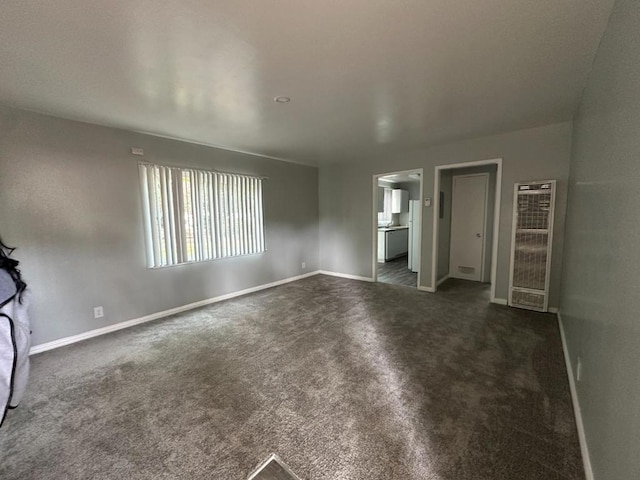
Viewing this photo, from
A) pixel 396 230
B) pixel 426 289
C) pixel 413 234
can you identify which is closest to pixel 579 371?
pixel 426 289

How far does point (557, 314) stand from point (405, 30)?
3765 mm

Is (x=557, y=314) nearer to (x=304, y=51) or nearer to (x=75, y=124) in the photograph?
(x=304, y=51)

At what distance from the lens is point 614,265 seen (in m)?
1.22

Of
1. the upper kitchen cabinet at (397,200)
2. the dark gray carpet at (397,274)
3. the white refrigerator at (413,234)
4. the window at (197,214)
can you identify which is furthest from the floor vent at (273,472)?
the upper kitchen cabinet at (397,200)

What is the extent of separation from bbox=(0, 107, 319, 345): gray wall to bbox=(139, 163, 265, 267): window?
130 mm

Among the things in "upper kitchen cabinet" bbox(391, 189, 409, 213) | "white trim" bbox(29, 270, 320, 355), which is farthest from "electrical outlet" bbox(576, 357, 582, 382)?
"upper kitchen cabinet" bbox(391, 189, 409, 213)

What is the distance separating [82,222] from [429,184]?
4713 mm

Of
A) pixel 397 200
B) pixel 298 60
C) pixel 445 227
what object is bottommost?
pixel 445 227

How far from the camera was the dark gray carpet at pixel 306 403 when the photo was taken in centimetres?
146

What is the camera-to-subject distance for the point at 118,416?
1.82 meters

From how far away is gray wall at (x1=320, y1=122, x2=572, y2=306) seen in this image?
3.32 meters

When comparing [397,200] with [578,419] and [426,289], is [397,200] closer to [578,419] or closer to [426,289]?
[426,289]

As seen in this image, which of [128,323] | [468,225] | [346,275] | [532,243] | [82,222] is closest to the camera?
[82,222]

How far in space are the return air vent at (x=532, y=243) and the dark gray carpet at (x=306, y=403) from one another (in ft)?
1.07
